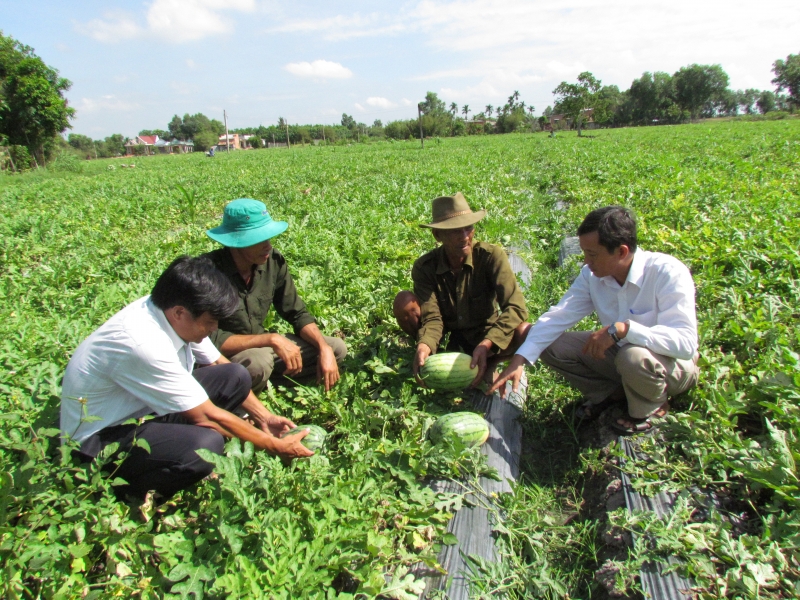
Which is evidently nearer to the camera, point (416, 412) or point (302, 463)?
point (302, 463)

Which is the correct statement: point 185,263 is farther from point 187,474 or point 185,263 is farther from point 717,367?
point 717,367

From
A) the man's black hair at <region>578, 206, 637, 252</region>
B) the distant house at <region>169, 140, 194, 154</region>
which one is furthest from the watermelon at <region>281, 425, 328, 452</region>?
the distant house at <region>169, 140, 194, 154</region>

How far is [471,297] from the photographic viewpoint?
4184mm

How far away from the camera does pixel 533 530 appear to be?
2.73 m

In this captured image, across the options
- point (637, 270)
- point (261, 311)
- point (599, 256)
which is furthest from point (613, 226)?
point (261, 311)

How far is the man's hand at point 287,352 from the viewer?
Answer: 12.4ft

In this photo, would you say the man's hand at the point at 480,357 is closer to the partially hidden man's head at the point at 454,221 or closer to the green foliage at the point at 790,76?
Answer: the partially hidden man's head at the point at 454,221

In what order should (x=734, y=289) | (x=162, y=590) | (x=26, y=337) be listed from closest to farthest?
(x=162, y=590) < (x=26, y=337) < (x=734, y=289)

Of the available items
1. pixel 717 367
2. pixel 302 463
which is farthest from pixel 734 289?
pixel 302 463

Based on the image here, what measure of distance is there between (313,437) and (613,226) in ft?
7.52

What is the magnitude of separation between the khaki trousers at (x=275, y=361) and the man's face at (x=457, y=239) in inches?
48.1

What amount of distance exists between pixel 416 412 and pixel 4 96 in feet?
136

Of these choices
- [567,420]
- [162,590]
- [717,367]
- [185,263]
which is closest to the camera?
[162,590]

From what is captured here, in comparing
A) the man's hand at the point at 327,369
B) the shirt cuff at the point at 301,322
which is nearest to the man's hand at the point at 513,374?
the man's hand at the point at 327,369
